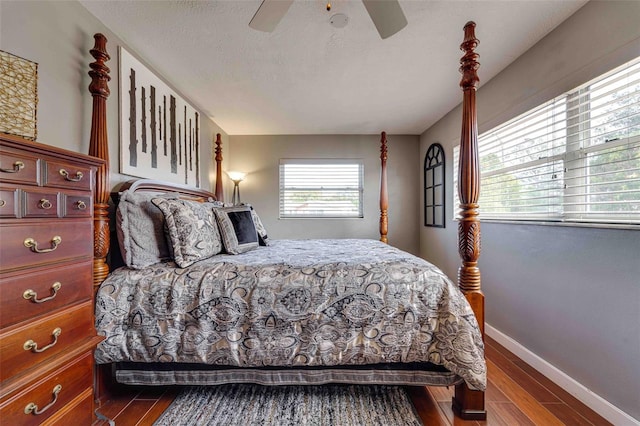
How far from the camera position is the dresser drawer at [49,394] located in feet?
2.86

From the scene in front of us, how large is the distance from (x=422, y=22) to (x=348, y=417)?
243 cm

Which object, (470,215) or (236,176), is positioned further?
(236,176)

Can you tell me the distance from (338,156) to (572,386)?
3.50m

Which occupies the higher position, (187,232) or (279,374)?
(187,232)

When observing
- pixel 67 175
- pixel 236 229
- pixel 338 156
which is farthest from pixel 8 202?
pixel 338 156

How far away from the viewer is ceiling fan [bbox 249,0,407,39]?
4.50 ft

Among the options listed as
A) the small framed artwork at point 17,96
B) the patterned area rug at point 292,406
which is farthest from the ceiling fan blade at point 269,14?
the patterned area rug at point 292,406

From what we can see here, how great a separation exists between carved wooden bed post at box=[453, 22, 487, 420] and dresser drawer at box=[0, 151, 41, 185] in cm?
188

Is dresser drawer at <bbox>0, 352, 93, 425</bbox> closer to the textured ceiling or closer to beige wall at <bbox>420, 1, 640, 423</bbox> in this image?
the textured ceiling

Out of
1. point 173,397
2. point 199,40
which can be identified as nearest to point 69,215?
point 173,397

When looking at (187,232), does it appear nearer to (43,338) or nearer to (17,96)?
(43,338)

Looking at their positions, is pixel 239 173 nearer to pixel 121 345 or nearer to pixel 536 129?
pixel 121 345

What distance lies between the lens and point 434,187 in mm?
3791

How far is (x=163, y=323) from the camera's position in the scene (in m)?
1.38
